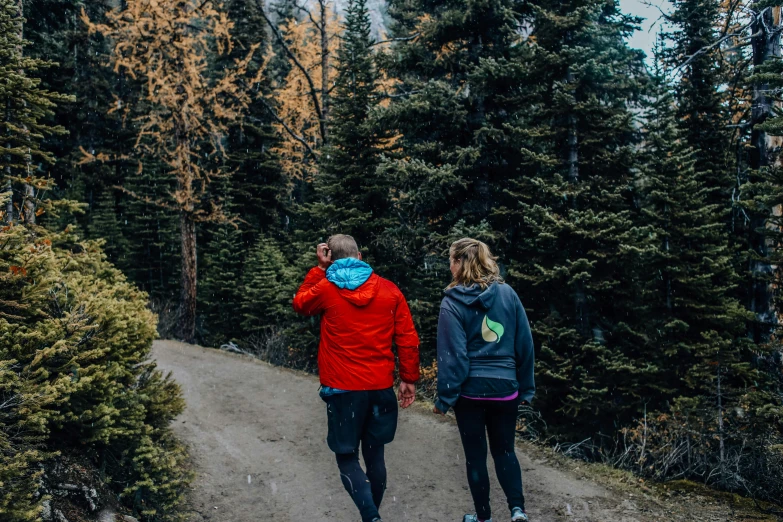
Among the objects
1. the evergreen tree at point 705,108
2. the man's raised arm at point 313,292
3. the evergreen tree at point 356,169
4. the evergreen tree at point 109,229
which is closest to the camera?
the man's raised arm at point 313,292

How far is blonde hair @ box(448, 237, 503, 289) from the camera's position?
3.85 metres

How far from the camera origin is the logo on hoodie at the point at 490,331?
3770mm

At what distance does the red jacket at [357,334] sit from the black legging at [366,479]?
52 cm

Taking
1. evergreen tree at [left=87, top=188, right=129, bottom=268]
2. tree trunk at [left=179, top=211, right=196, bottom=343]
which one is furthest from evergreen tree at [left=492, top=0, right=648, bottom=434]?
evergreen tree at [left=87, top=188, right=129, bottom=268]

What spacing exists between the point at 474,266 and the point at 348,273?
0.92 m

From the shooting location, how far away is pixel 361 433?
3.92m

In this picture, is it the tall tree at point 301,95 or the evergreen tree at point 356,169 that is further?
the tall tree at point 301,95

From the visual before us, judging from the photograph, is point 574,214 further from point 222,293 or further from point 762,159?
point 222,293

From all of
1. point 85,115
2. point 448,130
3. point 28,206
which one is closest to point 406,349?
point 28,206

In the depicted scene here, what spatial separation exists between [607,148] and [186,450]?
976cm

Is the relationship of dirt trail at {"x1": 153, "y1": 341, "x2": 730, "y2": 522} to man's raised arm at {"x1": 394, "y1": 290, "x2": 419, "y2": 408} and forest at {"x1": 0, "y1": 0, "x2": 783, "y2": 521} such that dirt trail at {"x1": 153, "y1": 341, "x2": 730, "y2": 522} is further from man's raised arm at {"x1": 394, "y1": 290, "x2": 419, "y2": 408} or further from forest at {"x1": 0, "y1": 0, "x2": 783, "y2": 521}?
man's raised arm at {"x1": 394, "y1": 290, "x2": 419, "y2": 408}

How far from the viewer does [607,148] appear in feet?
36.9

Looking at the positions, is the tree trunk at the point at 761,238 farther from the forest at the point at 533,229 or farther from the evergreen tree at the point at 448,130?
the evergreen tree at the point at 448,130

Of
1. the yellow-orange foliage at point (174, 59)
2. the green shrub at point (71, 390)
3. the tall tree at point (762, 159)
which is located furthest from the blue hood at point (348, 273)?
the yellow-orange foliage at point (174, 59)
